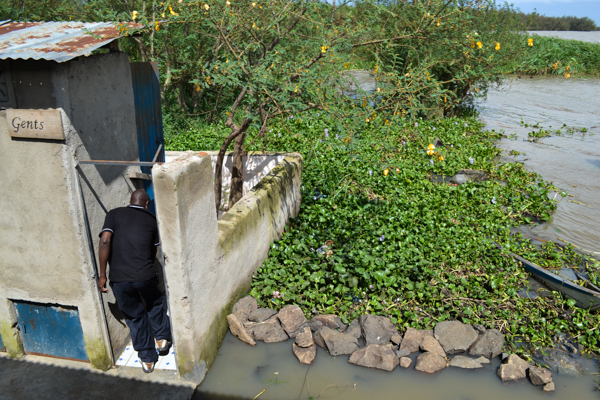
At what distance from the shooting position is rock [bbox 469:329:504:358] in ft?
14.2

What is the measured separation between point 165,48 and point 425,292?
28.3 ft

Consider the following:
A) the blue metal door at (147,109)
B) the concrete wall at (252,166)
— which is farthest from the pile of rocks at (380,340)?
the concrete wall at (252,166)

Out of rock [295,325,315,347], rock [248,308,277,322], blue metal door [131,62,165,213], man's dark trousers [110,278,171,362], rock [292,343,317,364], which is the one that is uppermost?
blue metal door [131,62,165,213]

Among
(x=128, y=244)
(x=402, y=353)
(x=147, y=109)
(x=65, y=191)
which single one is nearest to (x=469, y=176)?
(x=402, y=353)

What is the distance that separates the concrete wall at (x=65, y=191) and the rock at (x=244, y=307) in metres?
1.17

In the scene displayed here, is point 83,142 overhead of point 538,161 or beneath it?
overhead

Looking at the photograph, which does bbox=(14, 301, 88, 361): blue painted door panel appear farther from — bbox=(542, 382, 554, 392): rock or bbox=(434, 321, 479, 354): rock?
bbox=(542, 382, 554, 392): rock

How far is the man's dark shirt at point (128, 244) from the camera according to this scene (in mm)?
3516

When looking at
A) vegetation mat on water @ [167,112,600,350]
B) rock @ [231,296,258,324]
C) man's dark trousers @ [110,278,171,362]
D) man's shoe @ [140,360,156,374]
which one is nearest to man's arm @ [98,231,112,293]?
man's dark trousers @ [110,278,171,362]

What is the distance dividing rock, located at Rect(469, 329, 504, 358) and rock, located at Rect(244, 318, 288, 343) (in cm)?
192

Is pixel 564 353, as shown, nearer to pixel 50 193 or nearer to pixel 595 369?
pixel 595 369

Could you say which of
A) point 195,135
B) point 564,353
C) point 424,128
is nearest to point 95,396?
point 564,353

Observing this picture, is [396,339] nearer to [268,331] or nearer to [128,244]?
[268,331]

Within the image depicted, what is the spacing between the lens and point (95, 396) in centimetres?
352
